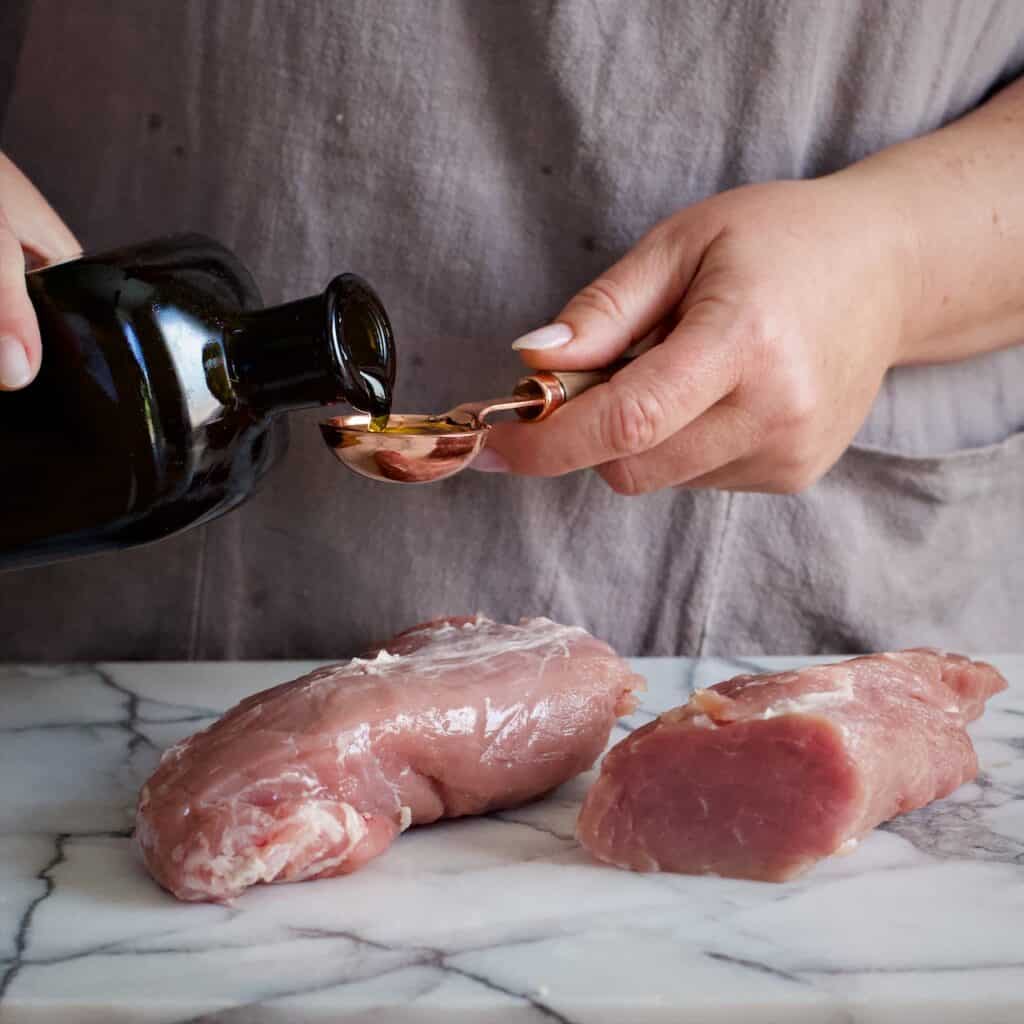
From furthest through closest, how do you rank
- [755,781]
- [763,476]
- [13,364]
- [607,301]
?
[763,476] → [607,301] → [755,781] → [13,364]

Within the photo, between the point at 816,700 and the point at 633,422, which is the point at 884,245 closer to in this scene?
the point at 633,422

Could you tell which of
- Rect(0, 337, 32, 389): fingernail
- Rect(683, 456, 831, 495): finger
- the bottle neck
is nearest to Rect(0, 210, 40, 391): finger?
Rect(0, 337, 32, 389): fingernail

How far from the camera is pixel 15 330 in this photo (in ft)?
2.90

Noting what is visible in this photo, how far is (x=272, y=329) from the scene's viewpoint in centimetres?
94

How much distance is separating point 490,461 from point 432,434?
0.12 meters

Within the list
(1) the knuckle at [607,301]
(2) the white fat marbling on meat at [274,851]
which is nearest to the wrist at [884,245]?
(1) the knuckle at [607,301]

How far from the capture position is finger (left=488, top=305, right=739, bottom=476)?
1.11 metres

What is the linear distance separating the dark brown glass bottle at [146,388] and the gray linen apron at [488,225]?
1.46ft

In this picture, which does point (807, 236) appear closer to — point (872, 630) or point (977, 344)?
point (977, 344)

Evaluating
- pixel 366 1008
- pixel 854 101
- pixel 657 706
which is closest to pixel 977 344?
pixel 854 101

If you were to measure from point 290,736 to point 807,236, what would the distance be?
64cm

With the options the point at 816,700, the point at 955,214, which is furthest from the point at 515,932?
the point at 955,214

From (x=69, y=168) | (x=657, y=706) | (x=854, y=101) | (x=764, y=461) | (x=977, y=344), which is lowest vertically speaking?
(x=657, y=706)

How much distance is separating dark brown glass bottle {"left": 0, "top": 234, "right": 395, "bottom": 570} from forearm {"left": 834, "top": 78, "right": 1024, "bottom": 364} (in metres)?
0.61
